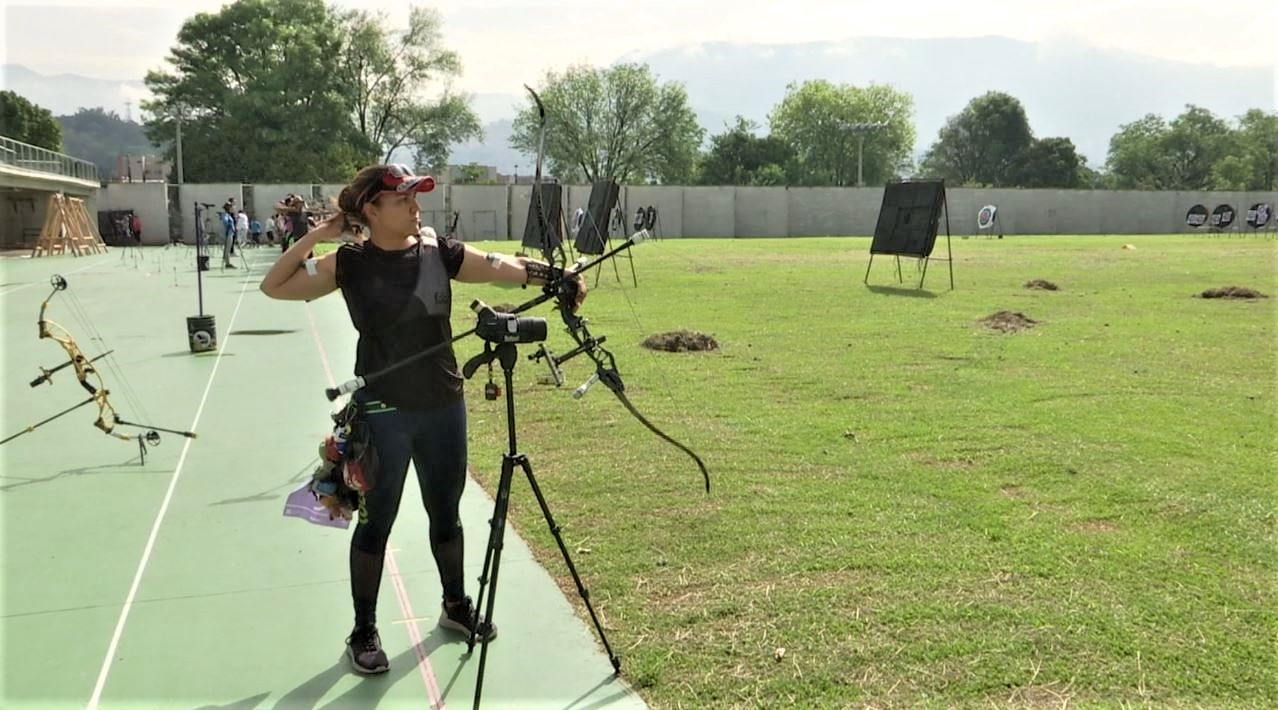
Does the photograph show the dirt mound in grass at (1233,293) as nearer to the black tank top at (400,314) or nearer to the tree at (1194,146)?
the black tank top at (400,314)

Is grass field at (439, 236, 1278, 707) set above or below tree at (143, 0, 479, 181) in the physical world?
below

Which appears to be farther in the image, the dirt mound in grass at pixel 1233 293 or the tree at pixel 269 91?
the tree at pixel 269 91

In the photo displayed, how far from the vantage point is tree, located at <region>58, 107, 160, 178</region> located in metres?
54.6

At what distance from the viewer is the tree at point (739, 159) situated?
74.1 meters

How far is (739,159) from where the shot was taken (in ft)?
246

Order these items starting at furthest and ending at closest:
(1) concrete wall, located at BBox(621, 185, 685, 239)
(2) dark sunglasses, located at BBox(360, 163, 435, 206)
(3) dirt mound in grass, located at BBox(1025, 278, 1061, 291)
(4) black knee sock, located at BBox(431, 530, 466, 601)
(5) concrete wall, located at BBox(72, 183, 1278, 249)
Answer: (1) concrete wall, located at BBox(621, 185, 685, 239) → (5) concrete wall, located at BBox(72, 183, 1278, 249) → (3) dirt mound in grass, located at BBox(1025, 278, 1061, 291) → (4) black knee sock, located at BBox(431, 530, 466, 601) → (2) dark sunglasses, located at BBox(360, 163, 435, 206)

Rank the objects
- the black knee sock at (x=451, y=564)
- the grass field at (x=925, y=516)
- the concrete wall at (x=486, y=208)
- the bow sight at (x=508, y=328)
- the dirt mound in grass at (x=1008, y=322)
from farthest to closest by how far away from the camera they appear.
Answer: the concrete wall at (x=486, y=208) → the dirt mound in grass at (x=1008, y=322) → the black knee sock at (x=451, y=564) → the grass field at (x=925, y=516) → the bow sight at (x=508, y=328)

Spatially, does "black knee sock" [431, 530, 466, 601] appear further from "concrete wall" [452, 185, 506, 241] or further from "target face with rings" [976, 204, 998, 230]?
"target face with rings" [976, 204, 998, 230]

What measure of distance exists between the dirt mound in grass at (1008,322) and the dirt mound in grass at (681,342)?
365cm

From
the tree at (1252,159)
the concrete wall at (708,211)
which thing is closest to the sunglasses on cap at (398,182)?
the concrete wall at (708,211)

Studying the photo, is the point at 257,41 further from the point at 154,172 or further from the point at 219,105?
the point at 154,172

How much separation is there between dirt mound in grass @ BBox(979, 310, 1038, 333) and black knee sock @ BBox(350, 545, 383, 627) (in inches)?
368

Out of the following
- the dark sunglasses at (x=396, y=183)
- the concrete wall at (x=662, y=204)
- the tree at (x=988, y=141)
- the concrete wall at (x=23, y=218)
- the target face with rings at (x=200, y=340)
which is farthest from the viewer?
the tree at (x=988, y=141)

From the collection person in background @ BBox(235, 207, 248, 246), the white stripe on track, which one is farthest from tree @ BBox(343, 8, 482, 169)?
the white stripe on track
